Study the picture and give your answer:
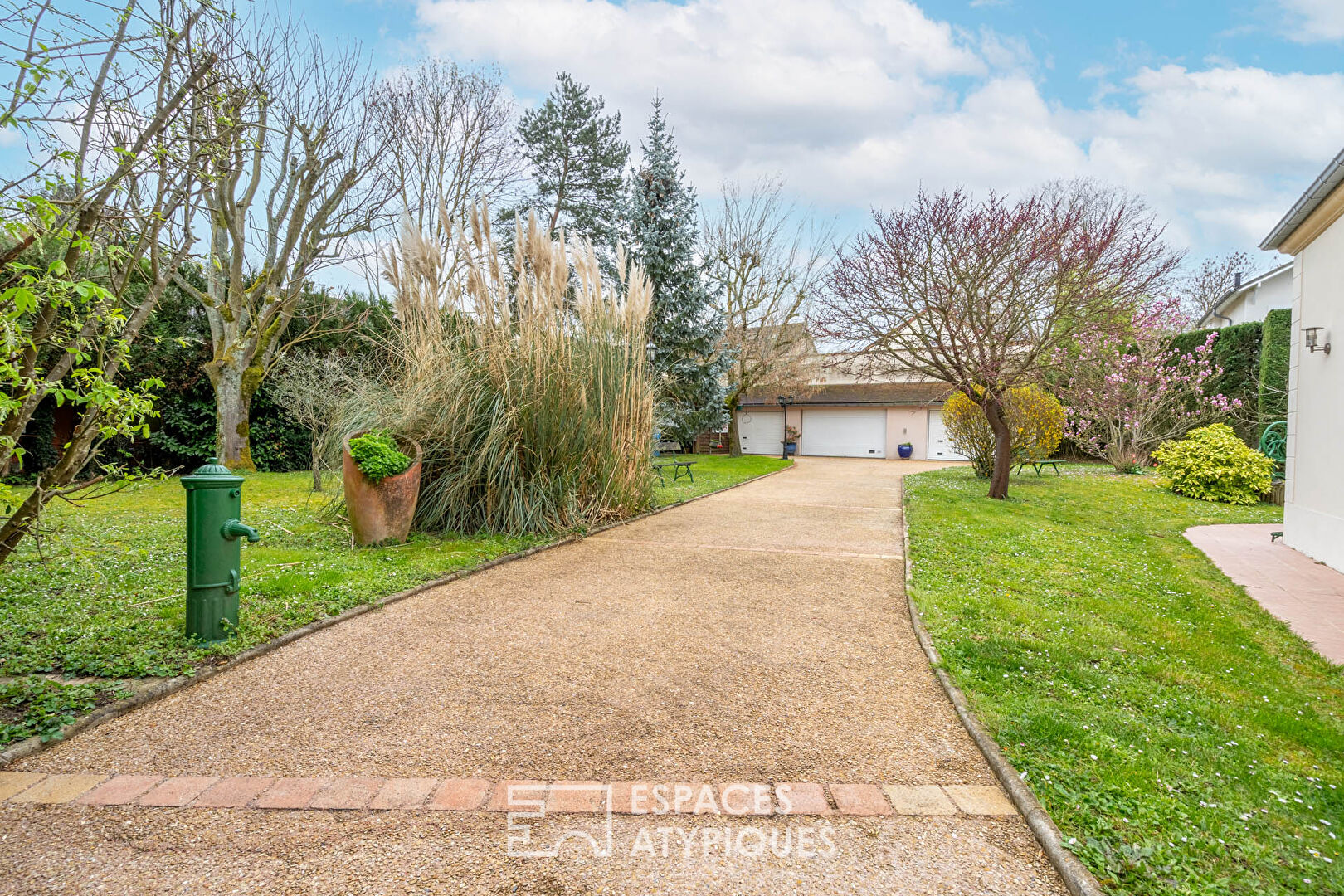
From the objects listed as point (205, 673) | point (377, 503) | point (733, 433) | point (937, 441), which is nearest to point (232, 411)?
point (377, 503)

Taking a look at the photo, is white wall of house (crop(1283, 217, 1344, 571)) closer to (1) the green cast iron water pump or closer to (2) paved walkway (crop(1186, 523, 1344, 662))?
(2) paved walkway (crop(1186, 523, 1344, 662))

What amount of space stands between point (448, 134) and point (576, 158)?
4203 mm

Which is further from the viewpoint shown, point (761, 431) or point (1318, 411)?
point (761, 431)

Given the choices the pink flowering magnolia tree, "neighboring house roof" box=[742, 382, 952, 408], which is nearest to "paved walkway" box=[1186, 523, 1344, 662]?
the pink flowering magnolia tree

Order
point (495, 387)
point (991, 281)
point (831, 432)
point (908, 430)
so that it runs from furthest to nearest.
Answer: point (831, 432)
point (908, 430)
point (991, 281)
point (495, 387)

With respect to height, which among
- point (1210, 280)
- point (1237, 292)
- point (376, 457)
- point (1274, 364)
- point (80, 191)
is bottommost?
point (376, 457)

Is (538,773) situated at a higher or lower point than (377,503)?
lower

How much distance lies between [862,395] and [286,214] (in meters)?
19.5

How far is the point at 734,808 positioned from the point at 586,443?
4673 millimetres

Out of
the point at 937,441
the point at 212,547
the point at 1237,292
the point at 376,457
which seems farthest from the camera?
the point at 937,441

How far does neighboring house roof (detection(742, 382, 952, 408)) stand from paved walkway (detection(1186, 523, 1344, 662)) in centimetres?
1655

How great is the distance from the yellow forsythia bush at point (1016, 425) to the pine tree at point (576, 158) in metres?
9.60

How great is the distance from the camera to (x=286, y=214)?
39.5ft

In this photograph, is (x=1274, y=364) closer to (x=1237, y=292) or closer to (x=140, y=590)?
(x=1237, y=292)
